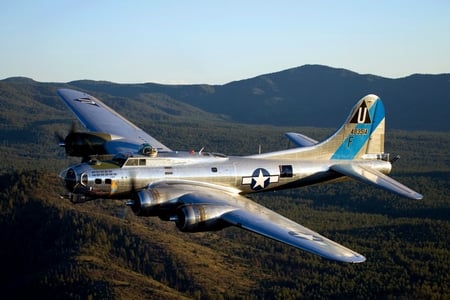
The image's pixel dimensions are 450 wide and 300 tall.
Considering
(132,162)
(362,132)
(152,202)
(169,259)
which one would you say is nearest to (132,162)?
(132,162)

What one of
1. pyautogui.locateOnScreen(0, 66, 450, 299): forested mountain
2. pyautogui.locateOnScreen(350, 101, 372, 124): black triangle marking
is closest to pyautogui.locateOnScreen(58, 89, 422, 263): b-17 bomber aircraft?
pyautogui.locateOnScreen(350, 101, 372, 124): black triangle marking

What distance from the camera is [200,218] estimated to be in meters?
38.3

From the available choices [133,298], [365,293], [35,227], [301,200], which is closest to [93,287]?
[133,298]

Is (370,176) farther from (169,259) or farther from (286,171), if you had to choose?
(169,259)

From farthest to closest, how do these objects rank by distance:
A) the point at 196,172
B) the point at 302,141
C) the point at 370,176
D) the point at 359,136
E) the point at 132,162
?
the point at 302,141 < the point at 359,136 < the point at 370,176 < the point at 196,172 < the point at 132,162

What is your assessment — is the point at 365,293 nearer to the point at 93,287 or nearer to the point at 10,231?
the point at 93,287

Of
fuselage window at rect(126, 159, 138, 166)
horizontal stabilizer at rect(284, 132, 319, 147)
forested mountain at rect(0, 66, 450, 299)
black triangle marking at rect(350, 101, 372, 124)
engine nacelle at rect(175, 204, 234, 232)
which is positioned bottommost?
forested mountain at rect(0, 66, 450, 299)

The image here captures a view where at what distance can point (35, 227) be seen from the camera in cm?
10644

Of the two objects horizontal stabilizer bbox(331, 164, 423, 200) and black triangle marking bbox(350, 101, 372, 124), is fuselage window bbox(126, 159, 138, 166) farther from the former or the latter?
black triangle marking bbox(350, 101, 372, 124)

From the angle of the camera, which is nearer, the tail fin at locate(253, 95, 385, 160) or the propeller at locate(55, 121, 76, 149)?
the propeller at locate(55, 121, 76, 149)

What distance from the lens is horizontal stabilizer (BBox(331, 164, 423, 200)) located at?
145ft

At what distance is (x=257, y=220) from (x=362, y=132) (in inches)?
754

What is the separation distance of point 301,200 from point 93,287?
107125 mm

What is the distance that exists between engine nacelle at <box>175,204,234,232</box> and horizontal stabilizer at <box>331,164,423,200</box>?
13.4 metres
